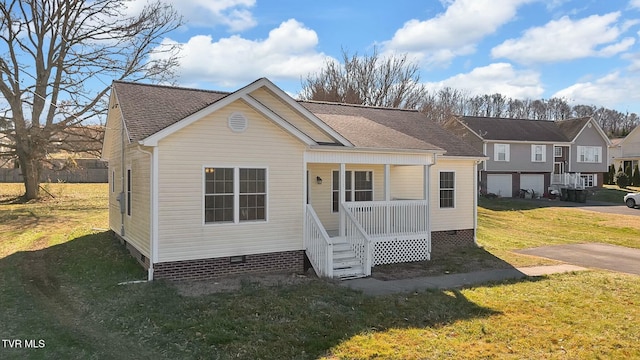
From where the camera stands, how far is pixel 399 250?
44.5ft

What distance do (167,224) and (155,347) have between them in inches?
161

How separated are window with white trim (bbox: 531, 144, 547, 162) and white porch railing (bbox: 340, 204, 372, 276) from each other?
31.4 meters

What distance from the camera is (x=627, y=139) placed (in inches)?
2073

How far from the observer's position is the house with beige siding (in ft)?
34.2

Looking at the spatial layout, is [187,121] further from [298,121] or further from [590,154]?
[590,154]

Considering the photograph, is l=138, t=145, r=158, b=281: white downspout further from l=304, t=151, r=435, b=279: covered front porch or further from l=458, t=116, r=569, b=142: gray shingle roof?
l=458, t=116, r=569, b=142: gray shingle roof

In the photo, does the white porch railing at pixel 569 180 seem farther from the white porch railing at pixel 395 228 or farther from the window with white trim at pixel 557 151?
the white porch railing at pixel 395 228

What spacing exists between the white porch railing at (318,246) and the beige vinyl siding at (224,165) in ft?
0.79

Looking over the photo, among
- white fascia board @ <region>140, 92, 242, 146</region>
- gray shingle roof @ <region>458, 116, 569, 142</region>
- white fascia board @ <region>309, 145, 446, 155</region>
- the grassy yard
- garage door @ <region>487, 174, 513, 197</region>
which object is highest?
gray shingle roof @ <region>458, 116, 569, 142</region>

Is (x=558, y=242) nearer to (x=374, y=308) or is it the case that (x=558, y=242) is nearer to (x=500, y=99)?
(x=374, y=308)

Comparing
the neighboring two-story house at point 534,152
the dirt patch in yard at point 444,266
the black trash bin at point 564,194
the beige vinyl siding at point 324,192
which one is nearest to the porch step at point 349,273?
the dirt patch in yard at point 444,266

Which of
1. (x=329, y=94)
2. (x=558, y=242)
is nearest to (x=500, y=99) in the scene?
(x=329, y=94)

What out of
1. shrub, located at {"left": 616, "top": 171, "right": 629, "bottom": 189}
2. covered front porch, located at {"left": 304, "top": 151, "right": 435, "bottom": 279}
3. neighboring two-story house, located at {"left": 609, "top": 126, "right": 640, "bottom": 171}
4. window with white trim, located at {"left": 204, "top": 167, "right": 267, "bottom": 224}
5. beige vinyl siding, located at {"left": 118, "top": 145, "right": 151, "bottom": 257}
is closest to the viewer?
beige vinyl siding, located at {"left": 118, "top": 145, "right": 151, "bottom": 257}

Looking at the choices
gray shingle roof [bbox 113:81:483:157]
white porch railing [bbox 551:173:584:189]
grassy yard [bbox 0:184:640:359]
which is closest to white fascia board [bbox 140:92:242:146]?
gray shingle roof [bbox 113:81:483:157]
